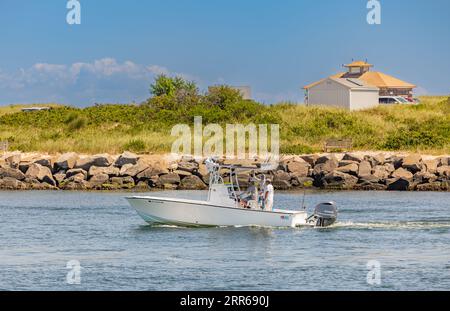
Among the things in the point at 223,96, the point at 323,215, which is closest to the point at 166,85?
the point at 223,96

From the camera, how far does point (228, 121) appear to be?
6825 centimetres

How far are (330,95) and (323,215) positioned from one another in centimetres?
4612

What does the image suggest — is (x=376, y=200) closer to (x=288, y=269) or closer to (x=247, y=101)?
(x=288, y=269)

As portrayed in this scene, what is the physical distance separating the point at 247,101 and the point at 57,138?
16226mm

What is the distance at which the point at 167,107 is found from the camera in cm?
7356

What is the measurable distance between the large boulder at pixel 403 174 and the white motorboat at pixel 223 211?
17.5 metres

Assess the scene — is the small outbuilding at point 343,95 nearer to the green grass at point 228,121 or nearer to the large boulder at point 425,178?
the green grass at point 228,121

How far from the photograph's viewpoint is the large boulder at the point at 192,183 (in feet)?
166

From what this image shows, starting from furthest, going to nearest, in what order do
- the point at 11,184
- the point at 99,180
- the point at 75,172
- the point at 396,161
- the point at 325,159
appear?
the point at 396,161
the point at 325,159
the point at 75,172
the point at 11,184
the point at 99,180

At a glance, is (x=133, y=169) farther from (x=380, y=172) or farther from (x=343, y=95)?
(x=343, y=95)

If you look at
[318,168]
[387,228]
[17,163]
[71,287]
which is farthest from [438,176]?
[71,287]

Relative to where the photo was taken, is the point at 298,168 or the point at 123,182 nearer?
the point at 123,182

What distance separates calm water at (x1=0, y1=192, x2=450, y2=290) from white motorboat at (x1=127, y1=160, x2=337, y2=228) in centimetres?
34

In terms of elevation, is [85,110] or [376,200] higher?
[85,110]
